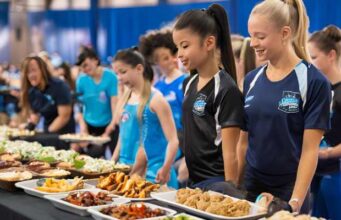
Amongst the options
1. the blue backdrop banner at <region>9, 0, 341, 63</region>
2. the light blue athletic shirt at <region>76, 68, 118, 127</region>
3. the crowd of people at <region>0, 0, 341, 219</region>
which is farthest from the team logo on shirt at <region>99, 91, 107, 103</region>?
the crowd of people at <region>0, 0, 341, 219</region>

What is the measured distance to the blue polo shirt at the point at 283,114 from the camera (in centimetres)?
175

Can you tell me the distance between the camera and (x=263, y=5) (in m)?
1.80

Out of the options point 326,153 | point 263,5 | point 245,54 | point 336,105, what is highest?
point 263,5

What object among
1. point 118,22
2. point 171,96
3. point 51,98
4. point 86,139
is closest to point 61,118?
point 51,98

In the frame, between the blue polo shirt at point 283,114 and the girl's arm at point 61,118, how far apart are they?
2.69 m

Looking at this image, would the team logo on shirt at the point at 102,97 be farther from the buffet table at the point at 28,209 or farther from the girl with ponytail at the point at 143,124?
the buffet table at the point at 28,209

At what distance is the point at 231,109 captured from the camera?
6.45 feet

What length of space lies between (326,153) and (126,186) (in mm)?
1212

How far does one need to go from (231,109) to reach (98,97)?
3.11 m

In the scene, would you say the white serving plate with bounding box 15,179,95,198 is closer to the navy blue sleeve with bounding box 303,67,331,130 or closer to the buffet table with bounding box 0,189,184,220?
the buffet table with bounding box 0,189,184,220

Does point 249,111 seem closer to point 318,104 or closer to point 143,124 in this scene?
point 318,104

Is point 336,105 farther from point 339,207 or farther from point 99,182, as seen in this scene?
point 99,182

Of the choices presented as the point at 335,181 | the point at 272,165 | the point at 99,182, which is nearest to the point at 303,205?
the point at 272,165

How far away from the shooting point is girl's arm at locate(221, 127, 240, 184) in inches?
76.1
